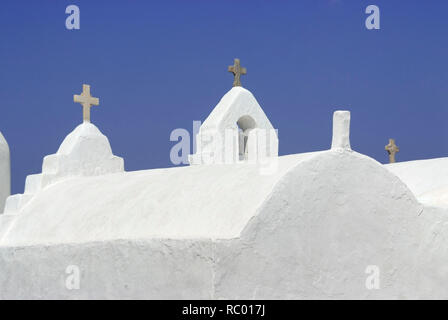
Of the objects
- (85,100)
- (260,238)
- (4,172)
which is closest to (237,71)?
(85,100)

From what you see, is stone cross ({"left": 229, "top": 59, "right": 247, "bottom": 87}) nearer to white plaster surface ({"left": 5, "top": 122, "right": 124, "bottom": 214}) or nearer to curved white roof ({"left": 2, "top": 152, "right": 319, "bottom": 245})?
white plaster surface ({"left": 5, "top": 122, "right": 124, "bottom": 214})

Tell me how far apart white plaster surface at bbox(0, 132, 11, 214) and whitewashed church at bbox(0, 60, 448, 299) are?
481cm

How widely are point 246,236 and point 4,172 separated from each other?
9.91 m

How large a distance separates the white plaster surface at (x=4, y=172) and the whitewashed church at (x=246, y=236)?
4811 millimetres

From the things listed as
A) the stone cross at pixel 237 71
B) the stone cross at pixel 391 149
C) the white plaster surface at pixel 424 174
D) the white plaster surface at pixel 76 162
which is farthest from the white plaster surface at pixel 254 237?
the stone cross at pixel 391 149

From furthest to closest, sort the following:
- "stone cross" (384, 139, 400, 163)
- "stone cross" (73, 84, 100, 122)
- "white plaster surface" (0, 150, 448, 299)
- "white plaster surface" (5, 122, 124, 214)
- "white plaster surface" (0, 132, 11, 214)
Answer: "stone cross" (384, 139, 400, 163), "white plaster surface" (0, 132, 11, 214), "stone cross" (73, 84, 100, 122), "white plaster surface" (5, 122, 124, 214), "white plaster surface" (0, 150, 448, 299)

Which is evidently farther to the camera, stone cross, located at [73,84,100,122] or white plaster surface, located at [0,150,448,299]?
stone cross, located at [73,84,100,122]

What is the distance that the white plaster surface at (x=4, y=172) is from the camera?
15.9 metres

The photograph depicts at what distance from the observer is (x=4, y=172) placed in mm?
16016

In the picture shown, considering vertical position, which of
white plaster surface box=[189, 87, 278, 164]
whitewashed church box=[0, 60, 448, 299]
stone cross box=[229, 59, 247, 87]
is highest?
stone cross box=[229, 59, 247, 87]

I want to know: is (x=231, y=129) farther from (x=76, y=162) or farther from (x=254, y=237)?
(x=254, y=237)

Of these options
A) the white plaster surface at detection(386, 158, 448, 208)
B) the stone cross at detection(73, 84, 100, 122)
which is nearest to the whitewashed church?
the stone cross at detection(73, 84, 100, 122)

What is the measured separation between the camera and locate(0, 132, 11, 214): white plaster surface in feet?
52.0

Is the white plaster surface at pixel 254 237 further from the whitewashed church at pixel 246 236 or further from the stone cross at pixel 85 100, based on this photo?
the stone cross at pixel 85 100
